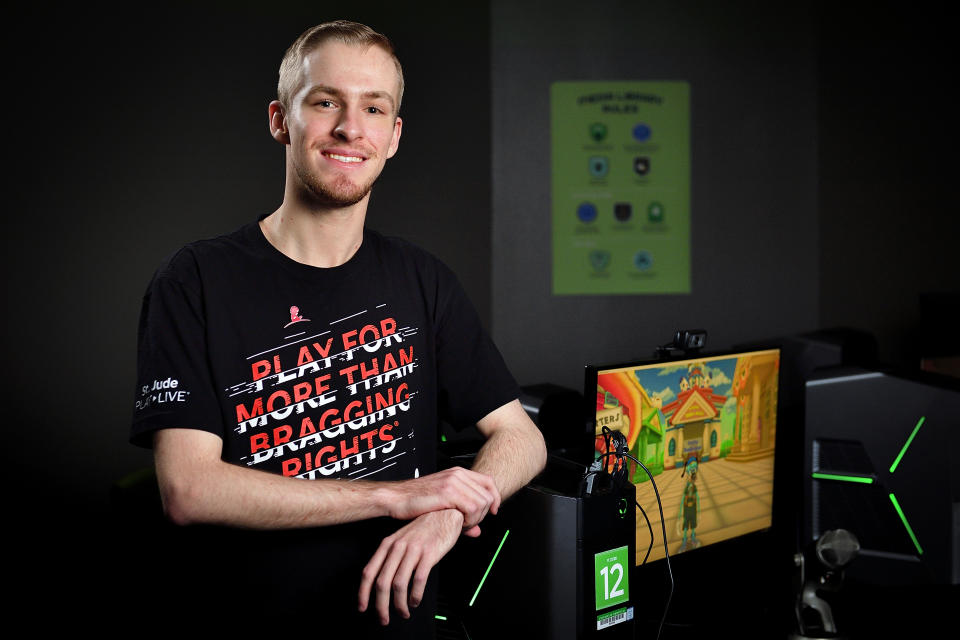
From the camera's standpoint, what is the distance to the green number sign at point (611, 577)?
Result: 1229 millimetres

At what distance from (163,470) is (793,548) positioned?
4.85 feet

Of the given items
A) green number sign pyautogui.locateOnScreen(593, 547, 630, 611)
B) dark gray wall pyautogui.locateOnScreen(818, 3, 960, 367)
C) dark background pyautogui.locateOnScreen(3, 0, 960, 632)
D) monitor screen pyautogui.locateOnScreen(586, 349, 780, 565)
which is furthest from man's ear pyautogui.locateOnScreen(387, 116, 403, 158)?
dark gray wall pyautogui.locateOnScreen(818, 3, 960, 367)

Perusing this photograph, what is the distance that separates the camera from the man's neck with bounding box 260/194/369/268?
1304mm

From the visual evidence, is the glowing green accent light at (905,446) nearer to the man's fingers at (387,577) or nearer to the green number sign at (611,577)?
the green number sign at (611,577)

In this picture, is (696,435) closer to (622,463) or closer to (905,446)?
(622,463)

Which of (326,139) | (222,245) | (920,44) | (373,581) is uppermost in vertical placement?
(920,44)

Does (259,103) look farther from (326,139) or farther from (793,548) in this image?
(793,548)

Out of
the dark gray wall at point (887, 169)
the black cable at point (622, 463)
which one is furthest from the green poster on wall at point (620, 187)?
the black cable at point (622, 463)

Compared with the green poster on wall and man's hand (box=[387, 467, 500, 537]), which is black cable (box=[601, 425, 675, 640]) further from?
the green poster on wall

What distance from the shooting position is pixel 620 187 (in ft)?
9.31

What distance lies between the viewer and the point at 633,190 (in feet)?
9.32

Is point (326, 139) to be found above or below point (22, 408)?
above

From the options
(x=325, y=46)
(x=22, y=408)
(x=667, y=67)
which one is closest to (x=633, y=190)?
(x=667, y=67)

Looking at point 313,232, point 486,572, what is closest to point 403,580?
point 486,572
